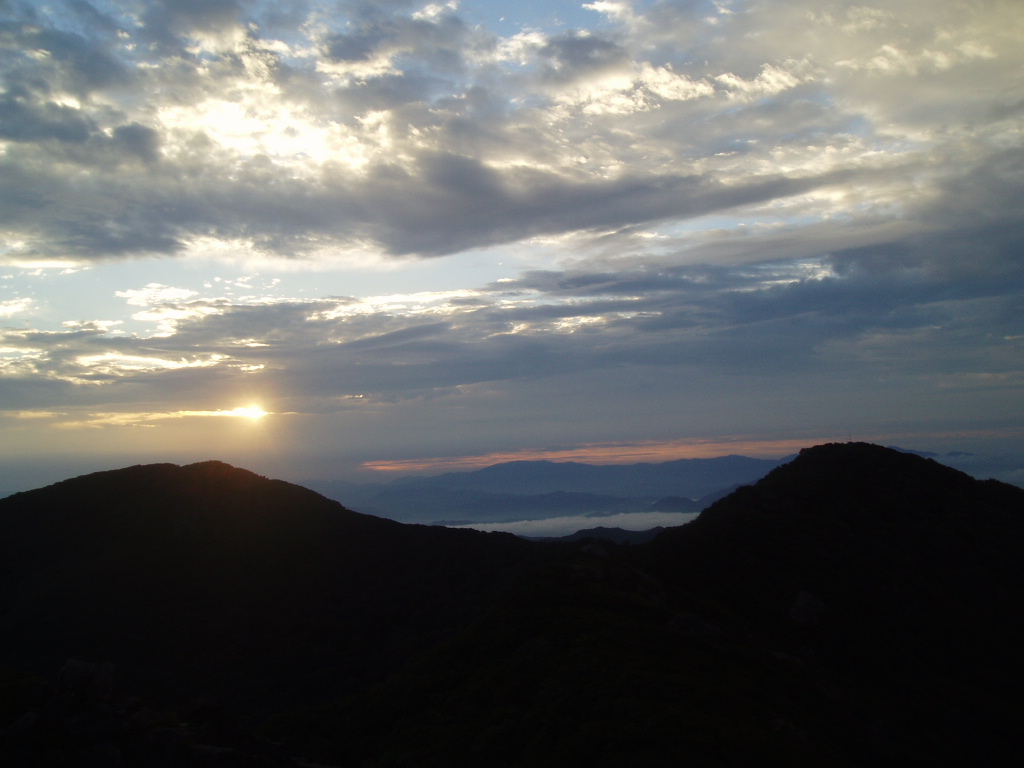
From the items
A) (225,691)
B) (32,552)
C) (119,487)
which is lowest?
(225,691)

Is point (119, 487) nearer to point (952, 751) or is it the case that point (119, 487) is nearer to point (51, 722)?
point (51, 722)

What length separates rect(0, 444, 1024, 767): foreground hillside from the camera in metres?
17.1

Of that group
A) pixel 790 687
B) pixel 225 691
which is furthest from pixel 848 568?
pixel 225 691

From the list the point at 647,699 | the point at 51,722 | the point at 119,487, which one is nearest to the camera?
the point at 51,722

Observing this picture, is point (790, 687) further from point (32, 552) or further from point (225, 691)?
point (32, 552)

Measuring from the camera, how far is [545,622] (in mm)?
23828

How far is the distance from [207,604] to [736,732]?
38400 millimetres

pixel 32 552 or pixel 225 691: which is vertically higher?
pixel 32 552

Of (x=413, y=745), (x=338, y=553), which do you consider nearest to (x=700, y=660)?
(x=413, y=745)

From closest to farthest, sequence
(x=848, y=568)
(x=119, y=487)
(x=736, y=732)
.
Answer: (x=736, y=732)
(x=848, y=568)
(x=119, y=487)

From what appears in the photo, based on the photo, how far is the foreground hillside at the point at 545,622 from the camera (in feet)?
56.0

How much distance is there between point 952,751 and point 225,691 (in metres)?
33.8

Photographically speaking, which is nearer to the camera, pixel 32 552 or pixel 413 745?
pixel 413 745

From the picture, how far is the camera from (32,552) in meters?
46.3
